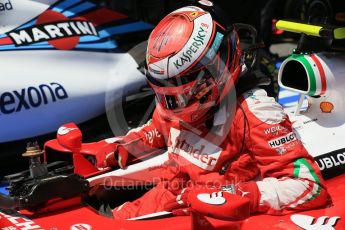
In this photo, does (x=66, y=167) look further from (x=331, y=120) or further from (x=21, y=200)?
(x=331, y=120)

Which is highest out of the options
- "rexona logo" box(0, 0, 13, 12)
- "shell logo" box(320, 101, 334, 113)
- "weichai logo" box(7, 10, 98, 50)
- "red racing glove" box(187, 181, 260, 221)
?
"rexona logo" box(0, 0, 13, 12)

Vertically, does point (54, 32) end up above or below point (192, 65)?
below

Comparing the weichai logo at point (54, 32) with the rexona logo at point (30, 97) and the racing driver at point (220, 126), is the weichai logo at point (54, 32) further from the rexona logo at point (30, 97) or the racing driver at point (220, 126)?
the racing driver at point (220, 126)

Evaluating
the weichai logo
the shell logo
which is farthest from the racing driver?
the weichai logo

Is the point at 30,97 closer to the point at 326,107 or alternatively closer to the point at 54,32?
the point at 54,32

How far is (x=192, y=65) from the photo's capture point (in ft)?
6.65

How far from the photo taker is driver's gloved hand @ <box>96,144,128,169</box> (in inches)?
100

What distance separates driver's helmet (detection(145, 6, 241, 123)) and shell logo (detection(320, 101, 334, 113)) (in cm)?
62

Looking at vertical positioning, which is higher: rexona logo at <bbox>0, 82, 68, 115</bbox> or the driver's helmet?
the driver's helmet

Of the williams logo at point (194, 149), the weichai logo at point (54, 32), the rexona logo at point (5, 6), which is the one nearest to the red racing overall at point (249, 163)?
the williams logo at point (194, 149)

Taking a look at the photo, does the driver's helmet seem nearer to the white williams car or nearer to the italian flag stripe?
the italian flag stripe

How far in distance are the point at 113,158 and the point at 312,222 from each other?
3.05 feet

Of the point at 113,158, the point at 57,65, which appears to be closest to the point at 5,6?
the point at 57,65

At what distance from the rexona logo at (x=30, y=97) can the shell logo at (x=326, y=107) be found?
154 centimetres
